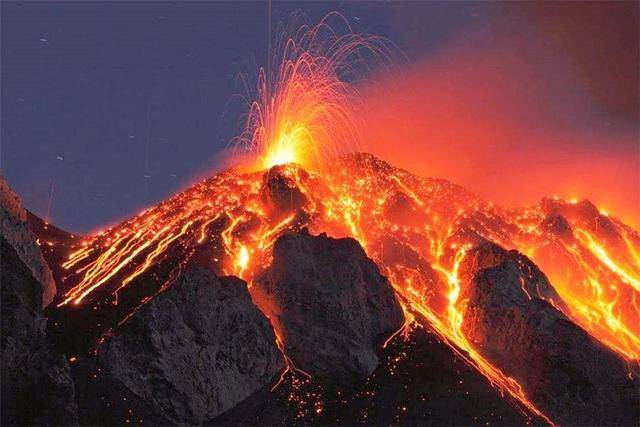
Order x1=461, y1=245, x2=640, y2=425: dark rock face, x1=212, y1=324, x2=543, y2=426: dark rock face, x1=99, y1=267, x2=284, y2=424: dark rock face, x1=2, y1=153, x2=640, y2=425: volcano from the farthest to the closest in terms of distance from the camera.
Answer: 1. x1=461, y1=245, x2=640, y2=425: dark rock face
2. x1=212, y1=324, x2=543, y2=426: dark rock face
3. x1=99, y1=267, x2=284, y2=424: dark rock face
4. x1=2, y1=153, x2=640, y2=425: volcano

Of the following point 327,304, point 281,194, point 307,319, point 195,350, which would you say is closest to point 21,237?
point 195,350

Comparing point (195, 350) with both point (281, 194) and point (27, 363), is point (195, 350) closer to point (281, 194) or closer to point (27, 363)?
point (27, 363)

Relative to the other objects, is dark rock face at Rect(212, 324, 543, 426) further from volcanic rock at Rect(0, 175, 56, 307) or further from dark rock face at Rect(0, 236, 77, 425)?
volcanic rock at Rect(0, 175, 56, 307)

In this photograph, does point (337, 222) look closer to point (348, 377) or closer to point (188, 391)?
point (348, 377)

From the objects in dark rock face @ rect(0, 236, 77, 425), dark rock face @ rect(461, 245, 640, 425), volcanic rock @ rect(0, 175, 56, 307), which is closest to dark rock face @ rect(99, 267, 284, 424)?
dark rock face @ rect(0, 236, 77, 425)

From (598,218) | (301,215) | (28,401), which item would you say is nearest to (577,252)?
(598,218)

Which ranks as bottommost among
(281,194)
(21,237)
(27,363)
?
(27,363)
